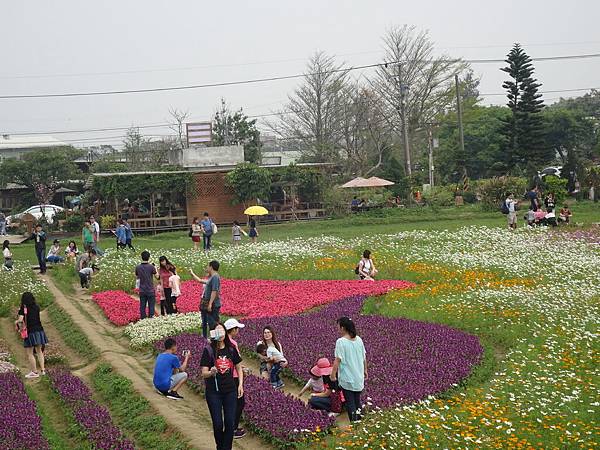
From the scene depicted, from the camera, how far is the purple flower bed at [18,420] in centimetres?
1020

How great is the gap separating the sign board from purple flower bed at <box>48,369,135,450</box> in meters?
46.1

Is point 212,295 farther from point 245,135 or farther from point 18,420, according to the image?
point 245,135

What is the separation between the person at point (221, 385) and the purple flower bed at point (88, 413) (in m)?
1.45

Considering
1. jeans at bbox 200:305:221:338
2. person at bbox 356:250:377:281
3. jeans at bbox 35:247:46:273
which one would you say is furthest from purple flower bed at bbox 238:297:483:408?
jeans at bbox 35:247:46:273

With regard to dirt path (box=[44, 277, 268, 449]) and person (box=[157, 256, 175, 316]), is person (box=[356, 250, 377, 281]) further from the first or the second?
dirt path (box=[44, 277, 268, 449])

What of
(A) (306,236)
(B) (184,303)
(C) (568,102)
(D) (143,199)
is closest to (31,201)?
(D) (143,199)

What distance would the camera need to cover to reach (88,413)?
11.6 m

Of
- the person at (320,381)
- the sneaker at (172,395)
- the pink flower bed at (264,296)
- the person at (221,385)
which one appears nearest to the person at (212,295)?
the sneaker at (172,395)

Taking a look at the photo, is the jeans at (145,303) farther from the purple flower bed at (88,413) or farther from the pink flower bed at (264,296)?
the purple flower bed at (88,413)

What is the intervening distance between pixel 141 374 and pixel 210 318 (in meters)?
1.81

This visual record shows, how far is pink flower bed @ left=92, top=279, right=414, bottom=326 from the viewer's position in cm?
1972

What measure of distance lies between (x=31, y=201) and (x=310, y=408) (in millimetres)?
57090

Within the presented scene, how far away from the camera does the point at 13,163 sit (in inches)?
2345

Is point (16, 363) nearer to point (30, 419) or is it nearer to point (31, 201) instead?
point (30, 419)
